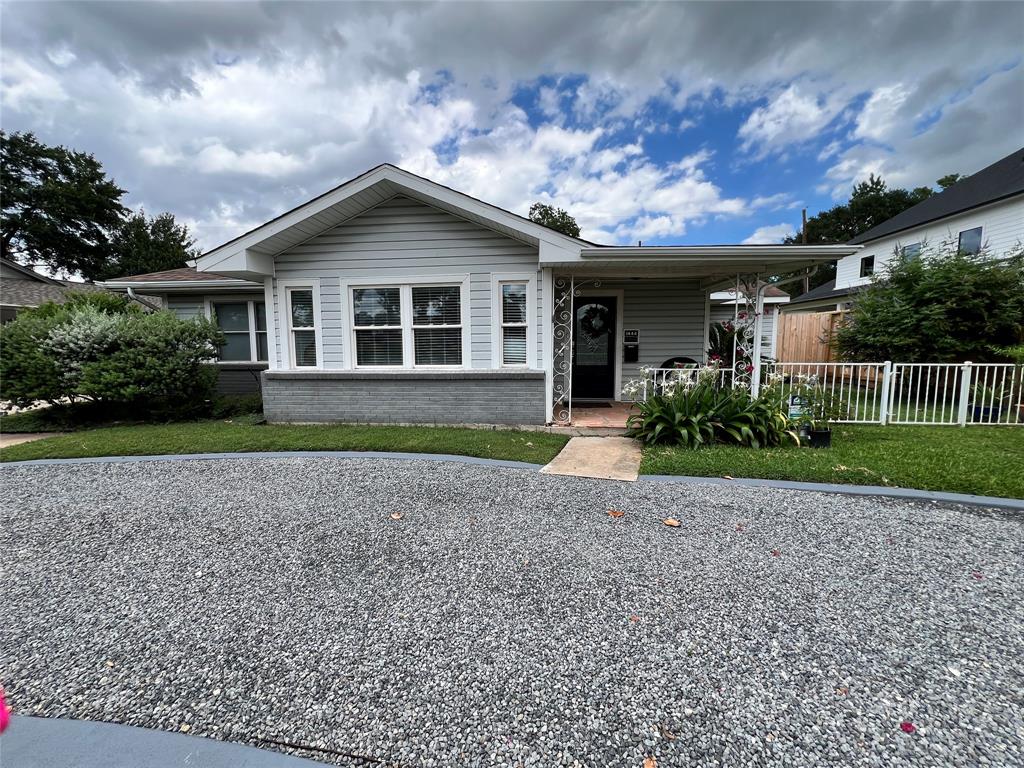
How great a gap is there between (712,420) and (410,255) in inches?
207

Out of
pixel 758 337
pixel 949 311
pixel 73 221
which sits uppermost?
pixel 73 221

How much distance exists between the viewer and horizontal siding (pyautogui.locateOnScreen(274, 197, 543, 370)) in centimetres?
705

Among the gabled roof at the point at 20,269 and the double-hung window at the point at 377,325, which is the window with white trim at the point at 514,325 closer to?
the double-hung window at the point at 377,325

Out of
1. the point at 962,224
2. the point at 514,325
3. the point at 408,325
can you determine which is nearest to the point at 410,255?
the point at 408,325

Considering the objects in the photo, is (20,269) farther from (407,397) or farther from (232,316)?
(407,397)

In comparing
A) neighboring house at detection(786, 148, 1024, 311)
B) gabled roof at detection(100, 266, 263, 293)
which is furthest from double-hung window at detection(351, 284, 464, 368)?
neighboring house at detection(786, 148, 1024, 311)

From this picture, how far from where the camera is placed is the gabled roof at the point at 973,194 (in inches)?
548

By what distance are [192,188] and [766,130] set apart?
94.2 feet

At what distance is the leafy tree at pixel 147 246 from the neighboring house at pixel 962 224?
3896 cm

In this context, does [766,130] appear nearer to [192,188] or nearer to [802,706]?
[802,706]

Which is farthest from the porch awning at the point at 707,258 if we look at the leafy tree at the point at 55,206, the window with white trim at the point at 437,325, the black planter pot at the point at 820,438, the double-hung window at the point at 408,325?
the leafy tree at the point at 55,206

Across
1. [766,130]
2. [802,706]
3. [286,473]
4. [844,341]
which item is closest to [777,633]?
[802,706]

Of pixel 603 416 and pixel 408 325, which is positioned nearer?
pixel 408 325

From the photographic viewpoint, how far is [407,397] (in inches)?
293
